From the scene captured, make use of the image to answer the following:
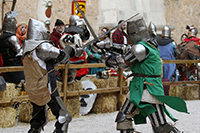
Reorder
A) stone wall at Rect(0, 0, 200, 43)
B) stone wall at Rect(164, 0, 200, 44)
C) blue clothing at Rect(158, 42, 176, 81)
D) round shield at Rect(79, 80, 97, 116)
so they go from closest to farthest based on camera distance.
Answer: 1. round shield at Rect(79, 80, 97, 116)
2. blue clothing at Rect(158, 42, 176, 81)
3. stone wall at Rect(0, 0, 200, 43)
4. stone wall at Rect(164, 0, 200, 44)

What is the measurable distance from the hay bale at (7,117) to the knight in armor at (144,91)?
6.43 feet

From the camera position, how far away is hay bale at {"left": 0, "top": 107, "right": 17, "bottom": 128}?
4.31 meters

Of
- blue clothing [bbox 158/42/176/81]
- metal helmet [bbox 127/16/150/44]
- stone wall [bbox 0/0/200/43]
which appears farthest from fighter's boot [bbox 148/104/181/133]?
stone wall [bbox 0/0/200/43]

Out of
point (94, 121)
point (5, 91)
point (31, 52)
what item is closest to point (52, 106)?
point (31, 52)

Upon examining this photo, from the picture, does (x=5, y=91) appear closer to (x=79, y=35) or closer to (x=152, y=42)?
(x=79, y=35)

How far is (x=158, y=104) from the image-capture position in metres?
A: 3.13

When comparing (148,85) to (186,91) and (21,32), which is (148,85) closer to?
(21,32)

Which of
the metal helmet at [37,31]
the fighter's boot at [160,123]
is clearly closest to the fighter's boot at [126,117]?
the fighter's boot at [160,123]

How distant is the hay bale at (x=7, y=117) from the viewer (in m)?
4.31

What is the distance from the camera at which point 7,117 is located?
4363 millimetres

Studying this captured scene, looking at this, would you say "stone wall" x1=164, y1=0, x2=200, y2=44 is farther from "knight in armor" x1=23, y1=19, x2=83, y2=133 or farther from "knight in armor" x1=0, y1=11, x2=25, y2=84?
"knight in armor" x1=23, y1=19, x2=83, y2=133

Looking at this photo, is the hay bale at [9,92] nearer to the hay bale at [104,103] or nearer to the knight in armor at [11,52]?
the knight in armor at [11,52]

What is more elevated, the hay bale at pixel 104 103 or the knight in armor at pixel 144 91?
the knight in armor at pixel 144 91

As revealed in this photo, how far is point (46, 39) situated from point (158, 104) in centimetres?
143
